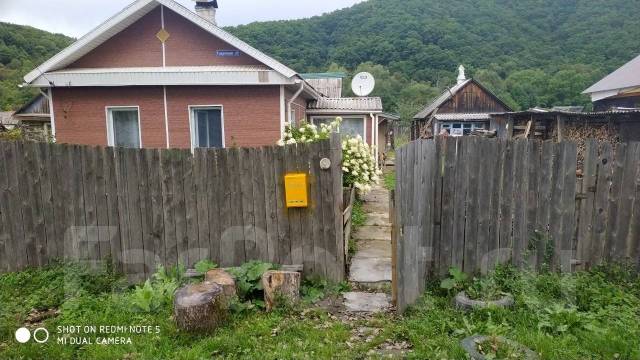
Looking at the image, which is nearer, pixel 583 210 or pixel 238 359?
pixel 238 359

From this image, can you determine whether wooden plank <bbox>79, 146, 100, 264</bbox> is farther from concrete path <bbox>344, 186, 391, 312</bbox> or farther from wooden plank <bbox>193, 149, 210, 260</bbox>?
concrete path <bbox>344, 186, 391, 312</bbox>

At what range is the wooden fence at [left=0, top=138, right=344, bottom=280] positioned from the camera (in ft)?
16.1

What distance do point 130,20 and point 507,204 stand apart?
10.4 metres

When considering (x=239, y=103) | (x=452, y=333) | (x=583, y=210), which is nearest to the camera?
(x=452, y=333)

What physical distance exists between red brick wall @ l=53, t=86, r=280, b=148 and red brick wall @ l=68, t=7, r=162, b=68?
79cm

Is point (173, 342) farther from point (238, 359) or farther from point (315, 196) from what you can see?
point (315, 196)

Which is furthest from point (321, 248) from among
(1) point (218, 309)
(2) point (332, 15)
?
(2) point (332, 15)

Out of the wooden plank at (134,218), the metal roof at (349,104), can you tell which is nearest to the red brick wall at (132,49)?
the metal roof at (349,104)

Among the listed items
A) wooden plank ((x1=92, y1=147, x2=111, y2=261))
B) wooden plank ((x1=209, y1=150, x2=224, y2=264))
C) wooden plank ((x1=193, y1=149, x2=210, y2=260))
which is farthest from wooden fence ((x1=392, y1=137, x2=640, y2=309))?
wooden plank ((x1=92, y1=147, x2=111, y2=261))

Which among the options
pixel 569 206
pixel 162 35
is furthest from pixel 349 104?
pixel 569 206

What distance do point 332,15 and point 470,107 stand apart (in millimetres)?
23066

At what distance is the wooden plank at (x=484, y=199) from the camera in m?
4.43

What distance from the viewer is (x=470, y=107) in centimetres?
3566

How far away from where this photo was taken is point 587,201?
4465mm
